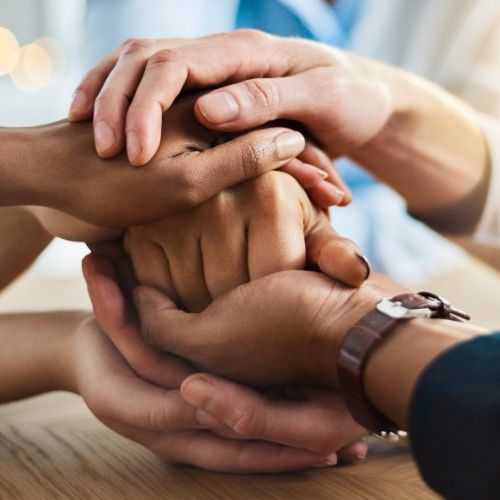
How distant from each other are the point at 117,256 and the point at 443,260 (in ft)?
3.68

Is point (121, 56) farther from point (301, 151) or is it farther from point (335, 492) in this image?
point (335, 492)

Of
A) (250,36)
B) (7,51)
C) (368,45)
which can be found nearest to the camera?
(250,36)

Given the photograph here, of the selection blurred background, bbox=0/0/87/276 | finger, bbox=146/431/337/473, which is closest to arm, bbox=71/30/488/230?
finger, bbox=146/431/337/473

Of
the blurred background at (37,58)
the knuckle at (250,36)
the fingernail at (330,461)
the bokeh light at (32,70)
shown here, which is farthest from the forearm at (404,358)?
the bokeh light at (32,70)

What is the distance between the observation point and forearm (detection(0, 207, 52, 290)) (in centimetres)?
83

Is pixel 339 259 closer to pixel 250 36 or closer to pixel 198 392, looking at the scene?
pixel 198 392

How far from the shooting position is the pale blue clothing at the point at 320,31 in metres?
1.51

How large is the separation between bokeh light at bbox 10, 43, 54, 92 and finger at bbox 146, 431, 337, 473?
6.02ft

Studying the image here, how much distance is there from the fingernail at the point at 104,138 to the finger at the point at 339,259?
0.59ft

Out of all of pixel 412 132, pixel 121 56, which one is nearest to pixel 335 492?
pixel 121 56

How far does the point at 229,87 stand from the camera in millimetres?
660

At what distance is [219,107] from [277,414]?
24 centimetres

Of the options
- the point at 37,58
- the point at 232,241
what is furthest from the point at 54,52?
the point at 232,241

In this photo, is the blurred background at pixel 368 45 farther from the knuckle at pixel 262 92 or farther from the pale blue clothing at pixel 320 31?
the knuckle at pixel 262 92
